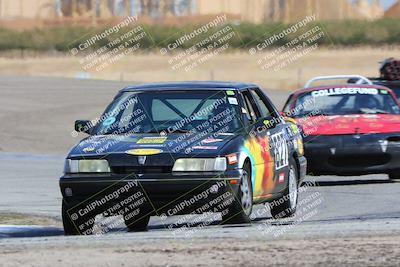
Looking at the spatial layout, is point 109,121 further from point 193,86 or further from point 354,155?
point 354,155

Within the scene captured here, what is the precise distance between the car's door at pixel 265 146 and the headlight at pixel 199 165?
50 centimetres

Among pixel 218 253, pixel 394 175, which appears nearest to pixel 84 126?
pixel 218 253

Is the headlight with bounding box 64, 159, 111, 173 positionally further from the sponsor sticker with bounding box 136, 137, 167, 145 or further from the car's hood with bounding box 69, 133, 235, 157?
the sponsor sticker with bounding box 136, 137, 167, 145

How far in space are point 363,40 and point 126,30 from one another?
10.3 metres

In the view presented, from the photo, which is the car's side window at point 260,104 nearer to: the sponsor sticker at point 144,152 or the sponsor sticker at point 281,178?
the sponsor sticker at point 281,178

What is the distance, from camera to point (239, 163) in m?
10.6

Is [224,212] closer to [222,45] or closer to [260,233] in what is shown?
[260,233]

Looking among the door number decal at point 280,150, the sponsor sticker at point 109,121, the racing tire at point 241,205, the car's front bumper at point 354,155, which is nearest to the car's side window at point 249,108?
the door number decal at point 280,150

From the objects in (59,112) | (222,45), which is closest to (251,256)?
(59,112)

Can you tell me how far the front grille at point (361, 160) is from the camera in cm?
1559

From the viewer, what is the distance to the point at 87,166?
10.6 metres

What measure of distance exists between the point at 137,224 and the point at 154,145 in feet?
3.53

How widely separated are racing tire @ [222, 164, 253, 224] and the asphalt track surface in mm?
124

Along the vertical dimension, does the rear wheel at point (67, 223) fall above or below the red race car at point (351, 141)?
above
